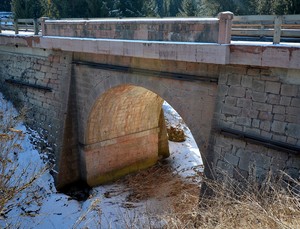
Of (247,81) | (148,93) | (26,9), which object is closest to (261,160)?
(247,81)

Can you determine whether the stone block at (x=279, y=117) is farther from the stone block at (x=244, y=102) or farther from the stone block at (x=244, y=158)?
the stone block at (x=244, y=158)

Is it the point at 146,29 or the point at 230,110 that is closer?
the point at 230,110

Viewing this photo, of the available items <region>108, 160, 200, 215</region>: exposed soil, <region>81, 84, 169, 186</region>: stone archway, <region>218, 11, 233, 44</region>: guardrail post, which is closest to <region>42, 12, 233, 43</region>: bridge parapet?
<region>218, 11, 233, 44</region>: guardrail post

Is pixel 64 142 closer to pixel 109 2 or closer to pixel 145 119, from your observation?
pixel 145 119

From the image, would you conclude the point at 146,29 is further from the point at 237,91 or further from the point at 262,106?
the point at 262,106

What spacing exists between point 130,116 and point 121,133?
25.5 inches

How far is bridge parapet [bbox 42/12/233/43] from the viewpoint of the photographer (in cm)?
584

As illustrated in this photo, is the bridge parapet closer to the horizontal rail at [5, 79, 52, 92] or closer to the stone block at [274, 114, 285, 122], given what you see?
the stone block at [274, 114, 285, 122]

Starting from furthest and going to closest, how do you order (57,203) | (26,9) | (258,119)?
(26,9), (57,203), (258,119)

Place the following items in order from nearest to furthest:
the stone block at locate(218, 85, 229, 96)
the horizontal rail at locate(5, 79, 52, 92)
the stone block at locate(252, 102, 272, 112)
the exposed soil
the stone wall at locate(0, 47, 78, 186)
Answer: the stone block at locate(252, 102, 272, 112), the stone block at locate(218, 85, 229, 96), the exposed soil, the stone wall at locate(0, 47, 78, 186), the horizontal rail at locate(5, 79, 52, 92)

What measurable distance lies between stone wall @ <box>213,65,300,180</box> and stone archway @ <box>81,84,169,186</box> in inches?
146

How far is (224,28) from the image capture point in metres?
5.73

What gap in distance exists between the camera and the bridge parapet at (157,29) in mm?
5844

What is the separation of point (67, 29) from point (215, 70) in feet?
15.8
